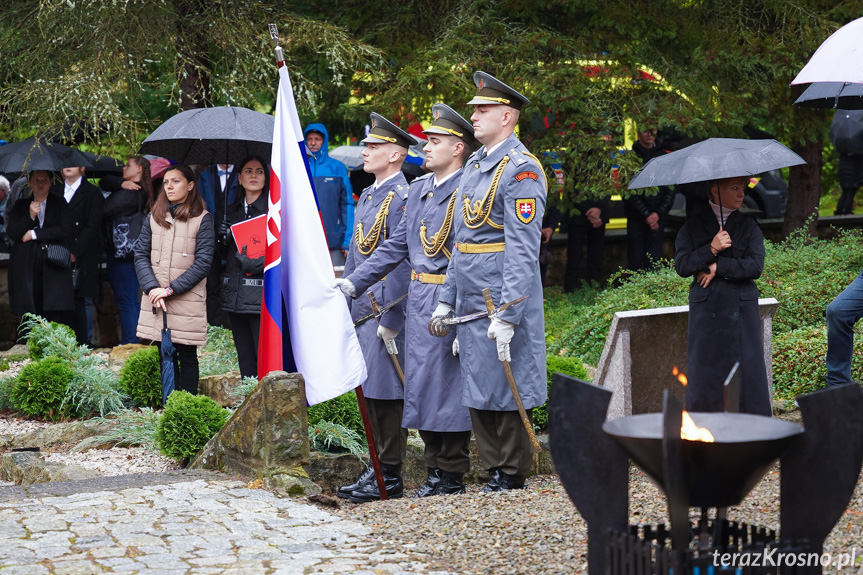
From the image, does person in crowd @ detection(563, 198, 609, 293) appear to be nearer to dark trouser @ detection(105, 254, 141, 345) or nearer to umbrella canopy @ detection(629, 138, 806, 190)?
dark trouser @ detection(105, 254, 141, 345)

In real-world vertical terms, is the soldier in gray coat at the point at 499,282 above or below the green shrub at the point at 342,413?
above

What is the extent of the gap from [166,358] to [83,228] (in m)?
3.33

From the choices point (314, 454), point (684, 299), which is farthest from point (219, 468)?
point (684, 299)

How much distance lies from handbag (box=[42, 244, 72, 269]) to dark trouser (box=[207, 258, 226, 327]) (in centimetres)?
128

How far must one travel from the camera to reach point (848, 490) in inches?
139

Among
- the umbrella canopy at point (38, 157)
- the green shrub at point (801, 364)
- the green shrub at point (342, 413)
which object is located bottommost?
the green shrub at point (342, 413)

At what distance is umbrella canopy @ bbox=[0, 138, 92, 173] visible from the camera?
992 centimetres

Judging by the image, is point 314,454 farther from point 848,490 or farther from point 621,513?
point 848,490

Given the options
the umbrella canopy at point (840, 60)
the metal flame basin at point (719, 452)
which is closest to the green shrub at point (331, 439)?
the umbrella canopy at point (840, 60)

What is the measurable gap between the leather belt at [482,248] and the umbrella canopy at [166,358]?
2.57 m

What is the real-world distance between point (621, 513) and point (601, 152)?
7907 millimetres

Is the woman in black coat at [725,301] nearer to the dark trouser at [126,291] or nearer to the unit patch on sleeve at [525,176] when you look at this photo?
the unit patch on sleeve at [525,176]

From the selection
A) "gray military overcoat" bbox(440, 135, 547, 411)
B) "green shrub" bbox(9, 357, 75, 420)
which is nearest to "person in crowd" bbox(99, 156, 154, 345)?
"green shrub" bbox(9, 357, 75, 420)

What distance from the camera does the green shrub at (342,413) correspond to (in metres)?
6.93
